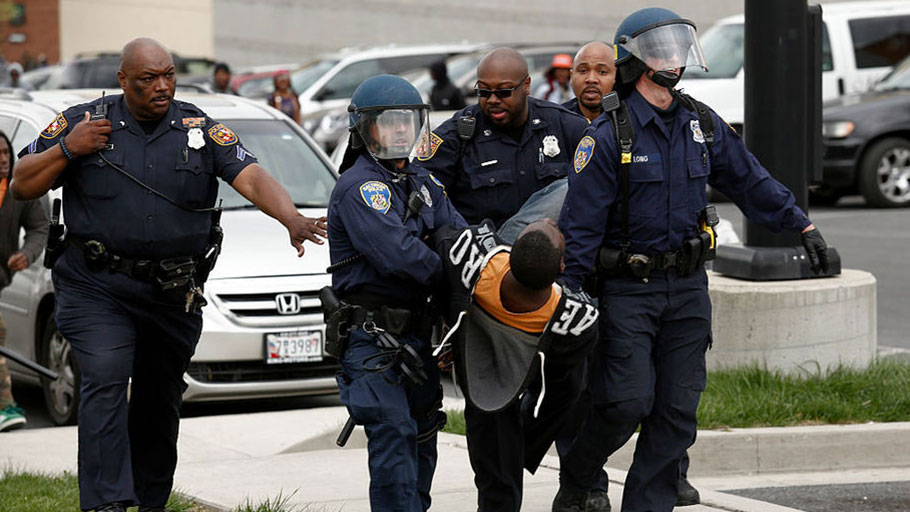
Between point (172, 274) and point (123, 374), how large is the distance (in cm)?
40

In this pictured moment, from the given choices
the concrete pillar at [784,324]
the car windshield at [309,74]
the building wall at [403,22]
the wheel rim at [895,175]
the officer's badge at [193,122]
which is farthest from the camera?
the building wall at [403,22]

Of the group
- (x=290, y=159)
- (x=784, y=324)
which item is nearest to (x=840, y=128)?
(x=290, y=159)

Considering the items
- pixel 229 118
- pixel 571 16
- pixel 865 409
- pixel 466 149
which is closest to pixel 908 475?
pixel 865 409

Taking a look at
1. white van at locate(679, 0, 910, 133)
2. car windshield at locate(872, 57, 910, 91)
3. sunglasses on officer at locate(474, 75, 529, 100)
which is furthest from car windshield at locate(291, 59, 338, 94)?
sunglasses on officer at locate(474, 75, 529, 100)

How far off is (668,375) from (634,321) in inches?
9.4

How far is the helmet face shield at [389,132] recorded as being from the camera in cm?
512

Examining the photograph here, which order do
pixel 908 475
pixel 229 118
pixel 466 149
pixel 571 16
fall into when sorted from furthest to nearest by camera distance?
1. pixel 571 16
2. pixel 229 118
3. pixel 908 475
4. pixel 466 149

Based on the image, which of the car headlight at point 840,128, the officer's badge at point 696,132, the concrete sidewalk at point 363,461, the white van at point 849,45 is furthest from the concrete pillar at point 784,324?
the white van at point 849,45

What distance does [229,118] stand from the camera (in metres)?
9.49

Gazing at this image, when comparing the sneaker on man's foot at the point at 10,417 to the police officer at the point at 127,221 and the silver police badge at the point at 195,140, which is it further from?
the silver police badge at the point at 195,140

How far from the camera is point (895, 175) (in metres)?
16.2

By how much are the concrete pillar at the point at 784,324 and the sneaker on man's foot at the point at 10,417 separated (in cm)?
360

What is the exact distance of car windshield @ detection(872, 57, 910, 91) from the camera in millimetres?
16656

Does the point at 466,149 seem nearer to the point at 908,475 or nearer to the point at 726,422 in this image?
the point at 726,422
